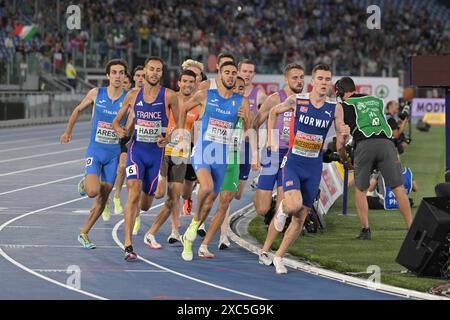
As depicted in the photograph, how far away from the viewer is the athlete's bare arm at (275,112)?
12.2 metres

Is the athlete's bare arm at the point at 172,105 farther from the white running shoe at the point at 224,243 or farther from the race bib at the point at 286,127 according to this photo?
the white running shoe at the point at 224,243

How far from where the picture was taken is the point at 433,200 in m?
11.1

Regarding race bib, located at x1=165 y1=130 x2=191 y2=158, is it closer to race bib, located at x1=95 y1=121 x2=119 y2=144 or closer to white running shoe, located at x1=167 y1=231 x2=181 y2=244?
race bib, located at x1=95 y1=121 x2=119 y2=144

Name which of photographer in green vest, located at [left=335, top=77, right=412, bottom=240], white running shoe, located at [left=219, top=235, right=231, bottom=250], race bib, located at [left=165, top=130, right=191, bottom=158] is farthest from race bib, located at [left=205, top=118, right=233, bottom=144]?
photographer in green vest, located at [left=335, top=77, right=412, bottom=240]

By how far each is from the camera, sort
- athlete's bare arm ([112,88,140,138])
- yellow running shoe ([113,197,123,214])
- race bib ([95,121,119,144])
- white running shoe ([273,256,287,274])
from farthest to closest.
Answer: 1. yellow running shoe ([113,197,123,214])
2. race bib ([95,121,119,144])
3. athlete's bare arm ([112,88,140,138])
4. white running shoe ([273,256,287,274])

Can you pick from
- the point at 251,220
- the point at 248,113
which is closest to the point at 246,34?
the point at 251,220

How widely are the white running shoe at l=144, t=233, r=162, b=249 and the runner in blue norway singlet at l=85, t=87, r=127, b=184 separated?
0.80 meters

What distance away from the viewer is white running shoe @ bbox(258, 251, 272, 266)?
12.4 meters

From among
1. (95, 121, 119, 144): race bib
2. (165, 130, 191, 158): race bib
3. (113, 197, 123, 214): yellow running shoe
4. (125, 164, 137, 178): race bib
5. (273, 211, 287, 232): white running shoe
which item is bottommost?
(113, 197, 123, 214): yellow running shoe

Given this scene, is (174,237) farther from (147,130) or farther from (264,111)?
(264,111)

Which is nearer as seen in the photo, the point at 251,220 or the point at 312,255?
the point at 312,255

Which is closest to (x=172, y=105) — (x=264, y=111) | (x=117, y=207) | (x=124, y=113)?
(x=124, y=113)
